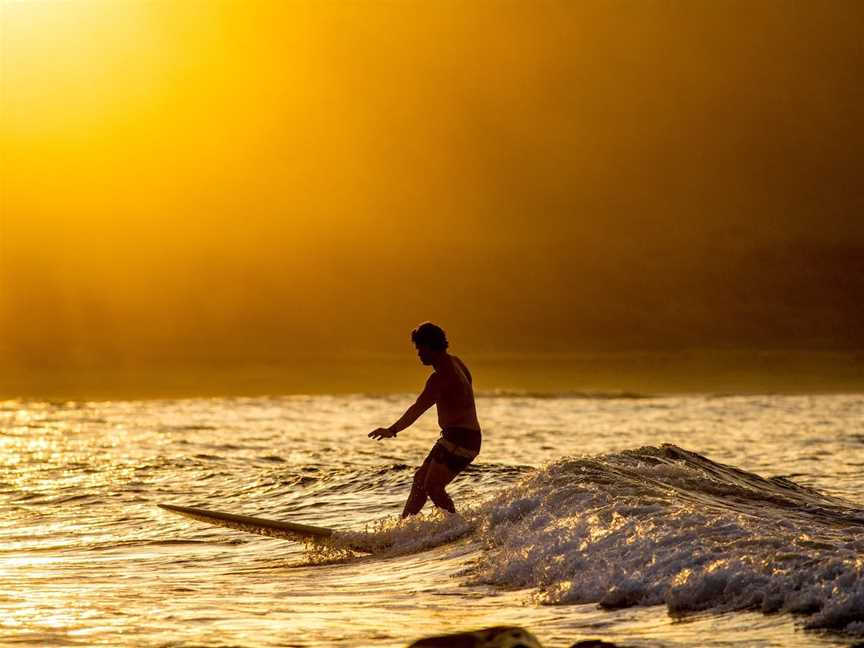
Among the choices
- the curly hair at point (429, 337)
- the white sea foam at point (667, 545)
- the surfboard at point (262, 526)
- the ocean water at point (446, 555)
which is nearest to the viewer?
the ocean water at point (446, 555)

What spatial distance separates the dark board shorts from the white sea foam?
736mm

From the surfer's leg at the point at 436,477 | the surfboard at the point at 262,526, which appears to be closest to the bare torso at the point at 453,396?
the surfer's leg at the point at 436,477

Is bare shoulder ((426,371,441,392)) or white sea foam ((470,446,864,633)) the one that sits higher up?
bare shoulder ((426,371,441,392))

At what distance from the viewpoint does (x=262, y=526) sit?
14.2 metres

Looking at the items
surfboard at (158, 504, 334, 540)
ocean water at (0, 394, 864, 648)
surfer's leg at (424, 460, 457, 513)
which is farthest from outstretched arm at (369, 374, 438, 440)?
surfboard at (158, 504, 334, 540)

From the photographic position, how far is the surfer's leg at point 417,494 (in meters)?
13.1

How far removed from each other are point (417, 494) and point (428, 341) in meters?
1.98

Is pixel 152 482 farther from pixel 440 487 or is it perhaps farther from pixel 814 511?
pixel 814 511

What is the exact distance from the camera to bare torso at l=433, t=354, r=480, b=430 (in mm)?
12656

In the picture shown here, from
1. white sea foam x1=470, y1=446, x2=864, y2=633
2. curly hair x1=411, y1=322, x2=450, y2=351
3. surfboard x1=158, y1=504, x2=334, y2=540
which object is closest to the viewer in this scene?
white sea foam x1=470, y1=446, x2=864, y2=633

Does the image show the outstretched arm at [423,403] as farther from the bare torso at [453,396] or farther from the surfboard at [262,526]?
the surfboard at [262,526]

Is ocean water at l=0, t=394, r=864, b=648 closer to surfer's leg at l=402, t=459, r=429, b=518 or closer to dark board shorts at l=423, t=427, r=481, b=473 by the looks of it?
surfer's leg at l=402, t=459, r=429, b=518

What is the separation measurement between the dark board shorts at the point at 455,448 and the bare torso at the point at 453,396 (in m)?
0.08

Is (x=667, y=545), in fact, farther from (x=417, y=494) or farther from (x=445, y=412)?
(x=417, y=494)
